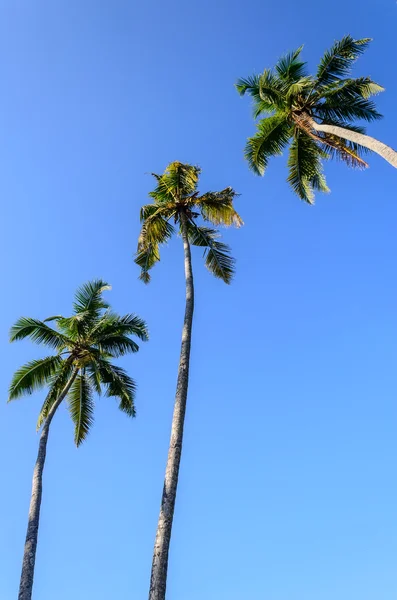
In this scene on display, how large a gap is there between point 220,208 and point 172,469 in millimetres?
10688

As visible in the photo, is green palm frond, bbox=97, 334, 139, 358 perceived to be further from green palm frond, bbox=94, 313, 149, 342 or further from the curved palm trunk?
the curved palm trunk

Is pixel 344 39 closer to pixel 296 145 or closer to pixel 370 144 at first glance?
pixel 296 145

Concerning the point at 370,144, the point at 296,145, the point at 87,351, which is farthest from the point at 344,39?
the point at 87,351

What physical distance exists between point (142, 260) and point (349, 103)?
955 cm

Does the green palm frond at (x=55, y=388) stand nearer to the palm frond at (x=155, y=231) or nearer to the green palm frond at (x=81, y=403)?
the green palm frond at (x=81, y=403)

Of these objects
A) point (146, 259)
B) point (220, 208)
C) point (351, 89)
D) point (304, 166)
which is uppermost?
point (351, 89)

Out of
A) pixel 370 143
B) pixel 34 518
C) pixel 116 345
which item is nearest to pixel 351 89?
pixel 370 143

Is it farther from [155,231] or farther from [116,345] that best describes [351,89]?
[116,345]

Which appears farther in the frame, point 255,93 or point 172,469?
point 255,93

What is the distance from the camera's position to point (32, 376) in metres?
20.8

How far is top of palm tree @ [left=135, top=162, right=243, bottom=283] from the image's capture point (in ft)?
65.0

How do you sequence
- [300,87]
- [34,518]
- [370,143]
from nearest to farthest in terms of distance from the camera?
[370,143] → [34,518] → [300,87]

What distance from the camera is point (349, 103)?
1877cm

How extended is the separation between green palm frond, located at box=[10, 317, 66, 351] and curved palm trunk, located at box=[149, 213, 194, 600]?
22.5 feet
